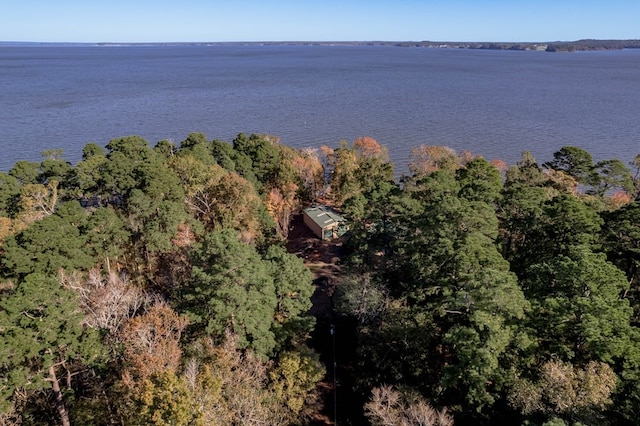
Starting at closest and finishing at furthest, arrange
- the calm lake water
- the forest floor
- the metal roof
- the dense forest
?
the dense forest < the forest floor < the metal roof < the calm lake water

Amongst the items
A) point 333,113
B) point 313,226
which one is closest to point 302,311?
point 313,226

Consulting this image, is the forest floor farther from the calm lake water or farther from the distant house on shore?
the calm lake water

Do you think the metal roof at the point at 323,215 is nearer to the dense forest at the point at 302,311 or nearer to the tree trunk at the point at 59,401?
the dense forest at the point at 302,311

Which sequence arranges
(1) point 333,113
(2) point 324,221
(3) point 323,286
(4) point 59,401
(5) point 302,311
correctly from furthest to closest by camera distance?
(1) point 333,113, (2) point 324,221, (3) point 323,286, (5) point 302,311, (4) point 59,401

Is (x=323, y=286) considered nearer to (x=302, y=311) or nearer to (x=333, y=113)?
(x=302, y=311)

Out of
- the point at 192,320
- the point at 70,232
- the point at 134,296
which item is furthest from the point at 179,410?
the point at 70,232

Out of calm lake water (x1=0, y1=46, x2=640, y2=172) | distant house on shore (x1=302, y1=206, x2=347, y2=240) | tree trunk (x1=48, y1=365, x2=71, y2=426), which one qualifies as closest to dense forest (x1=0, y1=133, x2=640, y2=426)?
tree trunk (x1=48, y1=365, x2=71, y2=426)
